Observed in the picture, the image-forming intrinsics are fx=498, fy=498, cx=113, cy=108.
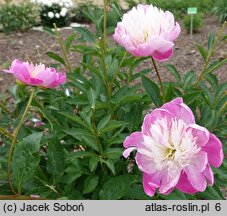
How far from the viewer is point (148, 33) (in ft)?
3.63

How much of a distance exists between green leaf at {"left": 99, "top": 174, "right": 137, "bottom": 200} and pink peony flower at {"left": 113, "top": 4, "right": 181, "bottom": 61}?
33cm

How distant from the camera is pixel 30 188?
1.25m

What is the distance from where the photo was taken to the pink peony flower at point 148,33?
1.09 meters

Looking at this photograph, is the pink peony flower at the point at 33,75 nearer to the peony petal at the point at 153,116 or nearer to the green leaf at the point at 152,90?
the green leaf at the point at 152,90

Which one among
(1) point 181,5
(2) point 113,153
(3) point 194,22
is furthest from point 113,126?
(1) point 181,5

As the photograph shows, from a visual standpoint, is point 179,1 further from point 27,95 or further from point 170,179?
point 170,179

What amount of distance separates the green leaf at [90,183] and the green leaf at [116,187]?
0.02 meters

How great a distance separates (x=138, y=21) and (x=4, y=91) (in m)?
2.69

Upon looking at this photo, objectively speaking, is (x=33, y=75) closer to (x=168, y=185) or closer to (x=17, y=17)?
(x=168, y=185)

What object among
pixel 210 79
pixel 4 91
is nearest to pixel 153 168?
pixel 210 79

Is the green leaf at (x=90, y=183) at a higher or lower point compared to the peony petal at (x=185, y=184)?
lower

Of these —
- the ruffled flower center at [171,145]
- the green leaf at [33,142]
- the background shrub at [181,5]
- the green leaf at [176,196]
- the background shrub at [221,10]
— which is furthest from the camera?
the background shrub at [181,5]

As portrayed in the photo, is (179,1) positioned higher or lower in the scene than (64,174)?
lower

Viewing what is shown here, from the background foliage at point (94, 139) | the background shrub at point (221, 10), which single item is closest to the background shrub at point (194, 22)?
the background shrub at point (221, 10)
